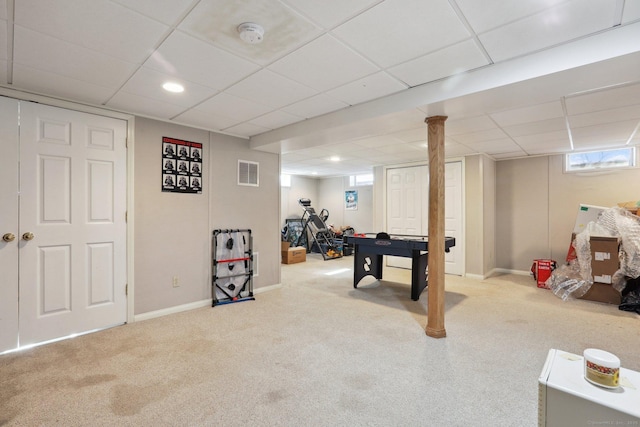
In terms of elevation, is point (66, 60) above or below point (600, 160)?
above

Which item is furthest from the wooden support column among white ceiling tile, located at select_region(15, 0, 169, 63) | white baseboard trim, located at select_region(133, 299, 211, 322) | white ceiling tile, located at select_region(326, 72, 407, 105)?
white baseboard trim, located at select_region(133, 299, 211, 322)

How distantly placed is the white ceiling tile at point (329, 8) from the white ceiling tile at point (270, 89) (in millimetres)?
758

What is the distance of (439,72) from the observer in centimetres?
236

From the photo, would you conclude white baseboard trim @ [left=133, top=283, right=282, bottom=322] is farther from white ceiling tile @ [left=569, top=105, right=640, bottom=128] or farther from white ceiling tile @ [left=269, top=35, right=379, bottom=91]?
white ceiling tile @ [left=569, top=105, right=640, bottom=128]

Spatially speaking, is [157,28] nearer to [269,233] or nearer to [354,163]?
[269,233]

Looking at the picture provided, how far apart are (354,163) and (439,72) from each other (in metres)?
Result: 4.37

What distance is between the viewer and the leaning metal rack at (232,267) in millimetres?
4043

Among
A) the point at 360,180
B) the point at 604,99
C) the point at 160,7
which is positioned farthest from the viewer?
the point at 360,180

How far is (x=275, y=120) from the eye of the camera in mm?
3596

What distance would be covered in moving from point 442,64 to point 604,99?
5.95ft

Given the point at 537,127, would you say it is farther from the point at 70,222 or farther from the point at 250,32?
the point at 70,222

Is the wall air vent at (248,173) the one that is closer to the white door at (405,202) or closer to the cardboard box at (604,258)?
the white door at (405,202)

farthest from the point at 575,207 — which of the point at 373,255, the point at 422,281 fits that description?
the point at 373,255

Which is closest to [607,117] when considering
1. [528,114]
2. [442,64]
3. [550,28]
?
[528,114]
